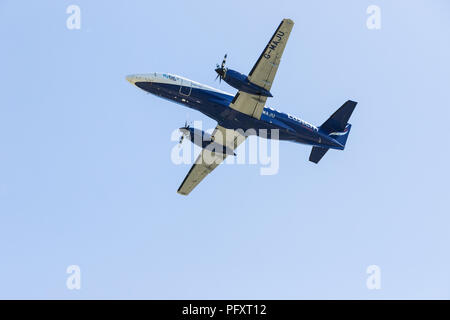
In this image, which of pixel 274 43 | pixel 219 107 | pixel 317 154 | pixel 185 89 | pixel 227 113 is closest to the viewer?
pixel 274 43

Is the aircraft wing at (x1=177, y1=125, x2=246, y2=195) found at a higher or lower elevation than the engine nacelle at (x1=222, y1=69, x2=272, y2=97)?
lower

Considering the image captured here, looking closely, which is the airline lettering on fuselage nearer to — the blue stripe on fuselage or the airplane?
the airplane

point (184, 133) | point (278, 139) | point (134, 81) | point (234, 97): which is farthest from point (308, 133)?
point (134, 81)

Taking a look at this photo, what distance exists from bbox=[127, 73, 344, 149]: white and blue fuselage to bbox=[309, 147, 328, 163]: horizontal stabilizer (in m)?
1.49

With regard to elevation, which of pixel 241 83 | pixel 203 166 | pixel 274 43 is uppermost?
pixel 274 43

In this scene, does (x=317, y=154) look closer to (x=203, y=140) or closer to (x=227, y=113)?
(x=227, y=113)

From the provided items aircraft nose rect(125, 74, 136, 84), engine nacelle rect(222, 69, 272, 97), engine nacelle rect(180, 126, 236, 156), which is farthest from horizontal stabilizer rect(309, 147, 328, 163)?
aircraft nose rect(125, 74, 136, 84)

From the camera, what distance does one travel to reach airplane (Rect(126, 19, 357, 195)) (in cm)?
4359

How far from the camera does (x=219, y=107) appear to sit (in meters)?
46.3

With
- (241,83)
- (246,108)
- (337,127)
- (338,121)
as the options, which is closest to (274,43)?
(241,83)

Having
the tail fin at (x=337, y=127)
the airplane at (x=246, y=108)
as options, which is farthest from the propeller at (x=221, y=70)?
the tail fin at (x=337, y=127)

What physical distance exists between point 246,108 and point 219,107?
213cm

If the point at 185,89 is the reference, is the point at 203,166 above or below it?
below

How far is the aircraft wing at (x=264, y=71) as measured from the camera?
42.2 meters
